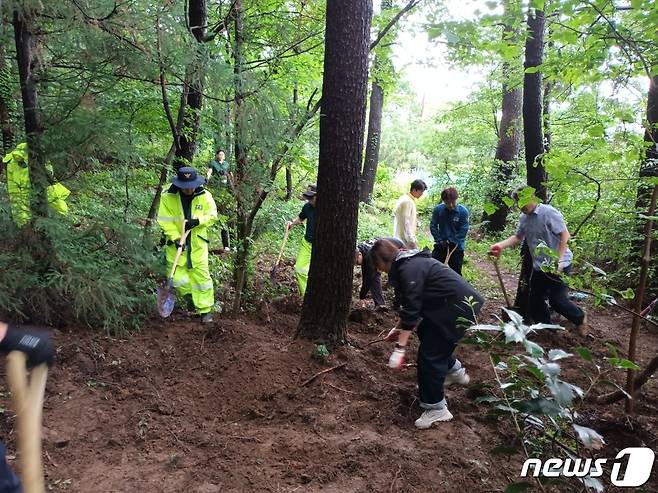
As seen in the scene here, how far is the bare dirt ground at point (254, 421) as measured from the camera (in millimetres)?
2980

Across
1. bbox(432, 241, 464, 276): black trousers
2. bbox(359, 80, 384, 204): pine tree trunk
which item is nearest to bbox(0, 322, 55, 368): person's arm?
bbox(432, 241, 464, 276): black trousers

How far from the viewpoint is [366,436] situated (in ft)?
11.3

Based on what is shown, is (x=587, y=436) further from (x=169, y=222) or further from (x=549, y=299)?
(x=169, y=222)

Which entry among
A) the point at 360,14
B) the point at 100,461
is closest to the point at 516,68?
the point at 360,14

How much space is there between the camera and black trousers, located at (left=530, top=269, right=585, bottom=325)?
Result: 5.61 meters

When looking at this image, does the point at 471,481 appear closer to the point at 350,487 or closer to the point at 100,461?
the point at 350,487

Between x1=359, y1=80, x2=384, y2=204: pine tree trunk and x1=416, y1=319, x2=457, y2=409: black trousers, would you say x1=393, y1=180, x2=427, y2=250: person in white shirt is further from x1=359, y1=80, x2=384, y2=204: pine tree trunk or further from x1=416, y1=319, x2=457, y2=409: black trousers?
x1=359, y1=80, x2=384, y2=204: pine tree trunk

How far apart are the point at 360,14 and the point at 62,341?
13.7ft

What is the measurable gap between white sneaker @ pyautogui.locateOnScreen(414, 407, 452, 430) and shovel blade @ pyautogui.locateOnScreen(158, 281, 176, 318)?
3125 mm

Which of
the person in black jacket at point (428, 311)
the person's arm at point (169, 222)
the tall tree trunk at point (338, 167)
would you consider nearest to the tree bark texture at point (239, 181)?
the person's arm at point (169, 222)

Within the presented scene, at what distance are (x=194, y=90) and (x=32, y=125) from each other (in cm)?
170

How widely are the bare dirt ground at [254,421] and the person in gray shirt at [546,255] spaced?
89cm

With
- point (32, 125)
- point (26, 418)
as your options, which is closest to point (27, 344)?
point (26, 418)

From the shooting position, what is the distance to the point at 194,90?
17.4ft
